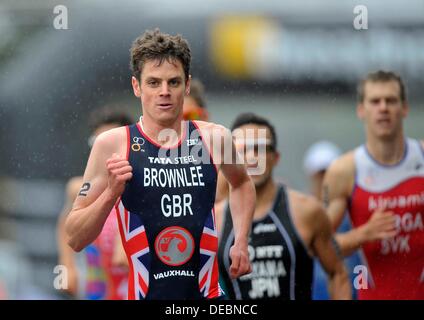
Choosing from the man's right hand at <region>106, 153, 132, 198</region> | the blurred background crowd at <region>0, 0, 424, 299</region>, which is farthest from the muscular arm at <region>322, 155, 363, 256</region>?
the blurred background crowd at <region>0, 0, 424, 299</region>

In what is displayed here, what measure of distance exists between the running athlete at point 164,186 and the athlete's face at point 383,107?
269cm

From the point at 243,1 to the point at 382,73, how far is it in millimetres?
7357

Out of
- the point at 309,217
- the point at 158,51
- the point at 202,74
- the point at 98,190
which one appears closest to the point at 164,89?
the point at 158,51

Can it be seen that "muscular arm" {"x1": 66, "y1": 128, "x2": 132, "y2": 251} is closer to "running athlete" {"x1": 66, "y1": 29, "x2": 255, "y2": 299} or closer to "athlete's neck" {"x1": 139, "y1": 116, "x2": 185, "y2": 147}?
"running athlete" {"x1": 66, "y1": 29, "x2": 255, "y2": 299}

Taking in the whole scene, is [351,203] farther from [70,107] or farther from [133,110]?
[70,107]

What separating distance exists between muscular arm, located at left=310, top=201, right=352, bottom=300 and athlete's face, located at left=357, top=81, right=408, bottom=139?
887 millimetres

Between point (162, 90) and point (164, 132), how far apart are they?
243 millimetres

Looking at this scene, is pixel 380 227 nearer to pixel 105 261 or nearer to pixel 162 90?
pixel 105 261

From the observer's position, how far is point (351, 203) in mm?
9281

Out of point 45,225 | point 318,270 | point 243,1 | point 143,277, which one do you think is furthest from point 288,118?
point 143,277

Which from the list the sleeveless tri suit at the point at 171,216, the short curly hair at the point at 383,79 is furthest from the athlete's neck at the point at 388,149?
the sleeveless tri suit at the point at 171,216

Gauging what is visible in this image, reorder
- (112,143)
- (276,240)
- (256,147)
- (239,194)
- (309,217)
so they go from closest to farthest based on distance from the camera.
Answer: (112,143) → (239,194) → (256,147) → (276,240) → (309,217)

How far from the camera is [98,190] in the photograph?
641 cm

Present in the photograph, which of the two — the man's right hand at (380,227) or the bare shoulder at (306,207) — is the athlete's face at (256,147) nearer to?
the bare shoulder at (306,207)
